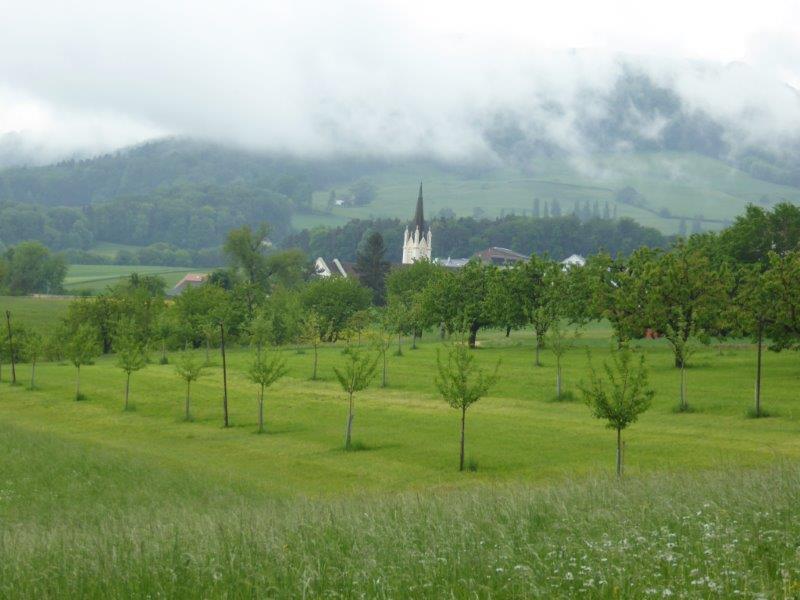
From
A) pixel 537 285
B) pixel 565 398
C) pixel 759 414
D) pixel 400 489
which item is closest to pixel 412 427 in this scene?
pixel 565 398

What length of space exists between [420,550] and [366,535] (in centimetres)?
116

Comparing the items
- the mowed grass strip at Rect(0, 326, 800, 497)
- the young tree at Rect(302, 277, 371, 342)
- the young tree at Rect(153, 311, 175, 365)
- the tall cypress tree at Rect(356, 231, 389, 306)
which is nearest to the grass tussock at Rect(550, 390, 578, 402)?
the mowed grass strip at Rect(0, 326, 800, 497)

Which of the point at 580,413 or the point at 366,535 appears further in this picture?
the point at 580,413

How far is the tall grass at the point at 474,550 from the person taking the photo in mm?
10758

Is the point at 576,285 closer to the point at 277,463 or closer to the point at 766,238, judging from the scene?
the point at 766,238

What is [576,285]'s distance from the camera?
8619 centimetres

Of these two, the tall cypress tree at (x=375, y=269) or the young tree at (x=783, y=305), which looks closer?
the young tree at (x=783, y=305)

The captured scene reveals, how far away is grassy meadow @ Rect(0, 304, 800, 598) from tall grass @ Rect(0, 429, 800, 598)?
43 mm

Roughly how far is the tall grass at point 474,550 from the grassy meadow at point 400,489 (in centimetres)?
4

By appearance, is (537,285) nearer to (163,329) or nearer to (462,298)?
(462,298)

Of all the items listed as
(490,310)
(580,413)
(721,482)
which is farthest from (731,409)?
(490,310)

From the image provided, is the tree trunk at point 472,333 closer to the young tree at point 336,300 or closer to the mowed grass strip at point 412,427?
the mowed grass strip at point 412,427

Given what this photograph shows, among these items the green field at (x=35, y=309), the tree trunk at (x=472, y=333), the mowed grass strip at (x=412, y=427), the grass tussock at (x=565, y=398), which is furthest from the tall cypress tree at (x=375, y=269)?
the grass tussock at (x=565, y=398)

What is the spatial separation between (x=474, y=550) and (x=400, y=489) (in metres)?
20.2
